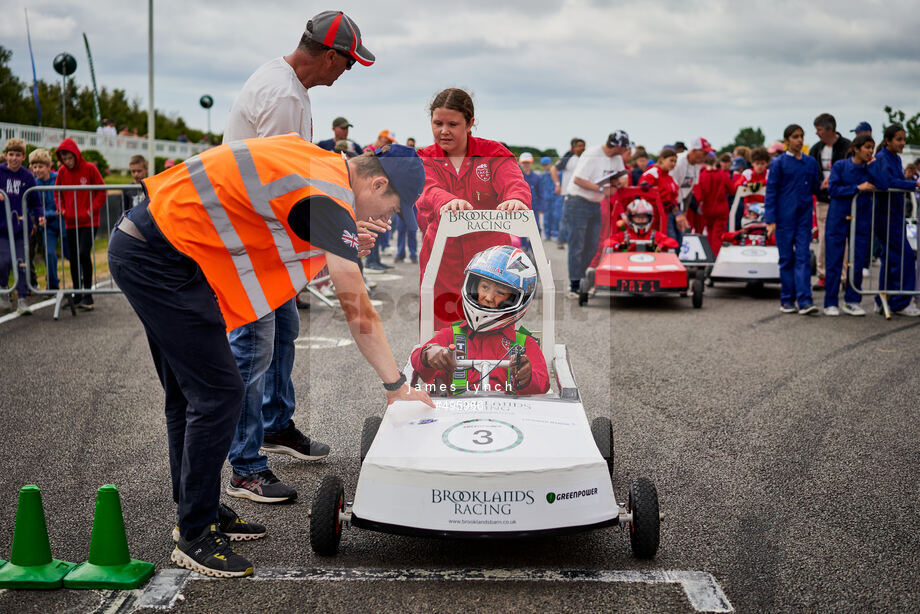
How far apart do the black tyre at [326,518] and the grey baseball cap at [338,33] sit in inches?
76.1

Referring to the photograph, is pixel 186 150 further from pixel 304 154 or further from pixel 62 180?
pixel 304 154

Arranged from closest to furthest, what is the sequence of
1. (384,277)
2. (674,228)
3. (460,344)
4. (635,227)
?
(460,344) → (635,227) → (674,228) → (384,277)

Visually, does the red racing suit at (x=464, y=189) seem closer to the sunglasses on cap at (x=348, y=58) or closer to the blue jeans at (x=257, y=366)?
the blue jeans at (x=257, y=366)

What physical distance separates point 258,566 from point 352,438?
69.3 inches

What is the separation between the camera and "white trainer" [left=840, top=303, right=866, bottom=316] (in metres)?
9.80

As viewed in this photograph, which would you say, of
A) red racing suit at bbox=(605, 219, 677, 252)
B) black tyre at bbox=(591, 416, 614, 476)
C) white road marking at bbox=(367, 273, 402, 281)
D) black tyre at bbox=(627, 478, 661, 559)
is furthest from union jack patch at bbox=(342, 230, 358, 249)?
white road marking at bbox=(367, 273, 402, 281)

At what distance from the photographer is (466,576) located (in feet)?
10.6

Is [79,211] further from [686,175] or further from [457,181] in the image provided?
[686,175]

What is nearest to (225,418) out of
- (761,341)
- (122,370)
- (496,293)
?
(496,293)

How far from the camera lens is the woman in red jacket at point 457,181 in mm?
5062

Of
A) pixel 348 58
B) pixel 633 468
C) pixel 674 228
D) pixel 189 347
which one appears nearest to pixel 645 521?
pixel 633 468

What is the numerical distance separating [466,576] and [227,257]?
1487 mm

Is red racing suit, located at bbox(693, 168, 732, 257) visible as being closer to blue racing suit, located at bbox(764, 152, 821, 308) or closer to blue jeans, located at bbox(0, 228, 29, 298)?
blue racing suit, located at bbox(764, 152, 821, 308)

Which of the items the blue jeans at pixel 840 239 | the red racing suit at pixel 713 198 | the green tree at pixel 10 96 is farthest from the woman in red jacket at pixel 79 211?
the green tree at pixel 10 96
